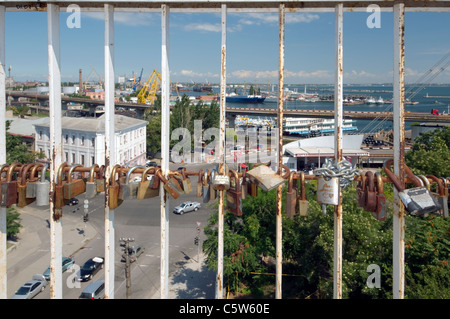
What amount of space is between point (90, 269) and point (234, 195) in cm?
1528

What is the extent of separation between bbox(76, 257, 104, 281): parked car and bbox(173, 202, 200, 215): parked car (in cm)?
790

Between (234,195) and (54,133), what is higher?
(54,133)

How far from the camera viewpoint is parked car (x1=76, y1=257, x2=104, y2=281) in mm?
16159

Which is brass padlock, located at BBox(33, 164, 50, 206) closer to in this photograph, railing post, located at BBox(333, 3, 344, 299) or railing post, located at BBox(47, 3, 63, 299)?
railing post, located at BBox(47, 3, 63, 299)

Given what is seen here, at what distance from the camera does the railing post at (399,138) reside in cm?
306

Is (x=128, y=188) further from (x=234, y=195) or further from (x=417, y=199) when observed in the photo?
(x=417, y=199)

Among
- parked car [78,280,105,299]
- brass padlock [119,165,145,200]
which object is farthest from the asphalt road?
brass padlock [119,165,145,200]

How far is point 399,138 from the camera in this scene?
3.10 meters

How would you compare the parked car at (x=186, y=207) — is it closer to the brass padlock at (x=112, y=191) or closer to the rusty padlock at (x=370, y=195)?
the brass padlock at (x=112, y=191)

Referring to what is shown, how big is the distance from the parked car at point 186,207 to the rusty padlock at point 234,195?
2199 cm

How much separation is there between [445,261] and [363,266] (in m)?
1.92

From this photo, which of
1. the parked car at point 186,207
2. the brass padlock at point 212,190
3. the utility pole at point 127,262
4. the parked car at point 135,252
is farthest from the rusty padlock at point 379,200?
the parked car at point 186,207

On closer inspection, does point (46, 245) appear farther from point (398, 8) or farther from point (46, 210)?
point (398, 8)

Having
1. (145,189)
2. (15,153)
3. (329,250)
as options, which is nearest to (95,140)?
(15,153)
